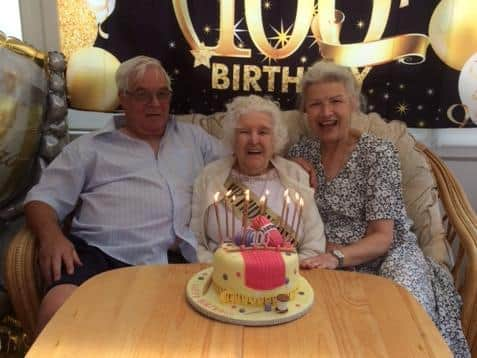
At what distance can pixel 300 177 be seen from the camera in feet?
5.90

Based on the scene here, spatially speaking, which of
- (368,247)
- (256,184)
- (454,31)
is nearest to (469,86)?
(454,31)

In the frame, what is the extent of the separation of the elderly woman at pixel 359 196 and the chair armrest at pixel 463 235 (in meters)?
0.05

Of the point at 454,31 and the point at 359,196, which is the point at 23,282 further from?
the point at 454,31

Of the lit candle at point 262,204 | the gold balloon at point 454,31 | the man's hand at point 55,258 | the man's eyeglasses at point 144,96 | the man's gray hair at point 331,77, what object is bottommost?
the man's hand at point 55,258

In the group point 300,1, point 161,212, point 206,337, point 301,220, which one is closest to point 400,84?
point 300,1

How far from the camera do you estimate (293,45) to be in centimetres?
226

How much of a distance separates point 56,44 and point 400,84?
163 centimetres

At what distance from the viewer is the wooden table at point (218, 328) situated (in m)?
1.03

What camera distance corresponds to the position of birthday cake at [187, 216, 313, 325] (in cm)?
113

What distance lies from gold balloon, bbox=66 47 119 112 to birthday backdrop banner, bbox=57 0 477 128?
1 centimetres

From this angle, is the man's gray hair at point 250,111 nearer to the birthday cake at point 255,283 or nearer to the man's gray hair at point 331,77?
the man's gray hair at point 331,77

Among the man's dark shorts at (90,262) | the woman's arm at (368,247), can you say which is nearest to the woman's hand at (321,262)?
the woman's arm at (368,247)

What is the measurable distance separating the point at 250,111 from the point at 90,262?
0.76 m

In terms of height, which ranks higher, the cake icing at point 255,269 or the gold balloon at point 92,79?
the gold balloon at point 92,79
